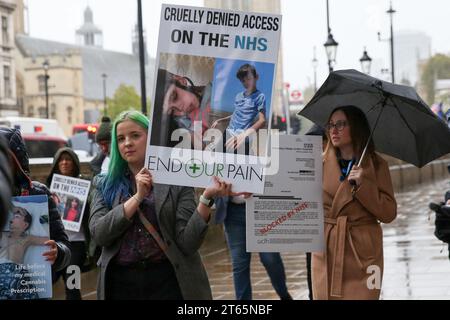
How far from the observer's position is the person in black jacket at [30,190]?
4.16 meters

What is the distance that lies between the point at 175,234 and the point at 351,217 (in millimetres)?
1324

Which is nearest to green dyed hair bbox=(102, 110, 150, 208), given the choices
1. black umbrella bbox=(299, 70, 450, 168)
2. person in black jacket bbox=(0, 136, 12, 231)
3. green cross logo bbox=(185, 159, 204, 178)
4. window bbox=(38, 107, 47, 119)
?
green cross logo bbox=(185, 159, 204, 178)

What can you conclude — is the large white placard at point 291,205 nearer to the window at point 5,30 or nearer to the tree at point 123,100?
the window at point 5,30

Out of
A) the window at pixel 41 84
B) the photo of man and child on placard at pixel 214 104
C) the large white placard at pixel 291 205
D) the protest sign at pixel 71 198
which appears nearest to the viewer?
the photo of man and child on placard at pixel 214 104

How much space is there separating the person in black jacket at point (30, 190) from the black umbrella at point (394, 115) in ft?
6.88

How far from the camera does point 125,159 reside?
194 inches

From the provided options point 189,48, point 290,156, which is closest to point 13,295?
point 189,48

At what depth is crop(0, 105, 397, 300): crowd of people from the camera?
4.68 meters

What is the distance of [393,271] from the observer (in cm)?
1141

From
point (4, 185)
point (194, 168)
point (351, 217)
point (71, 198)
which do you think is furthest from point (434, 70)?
point (4, 185)

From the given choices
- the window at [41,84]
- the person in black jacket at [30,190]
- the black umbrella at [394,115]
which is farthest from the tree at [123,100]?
the person in black jacket at [30,190]

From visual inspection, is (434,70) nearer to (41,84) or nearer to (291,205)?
(41,84)
